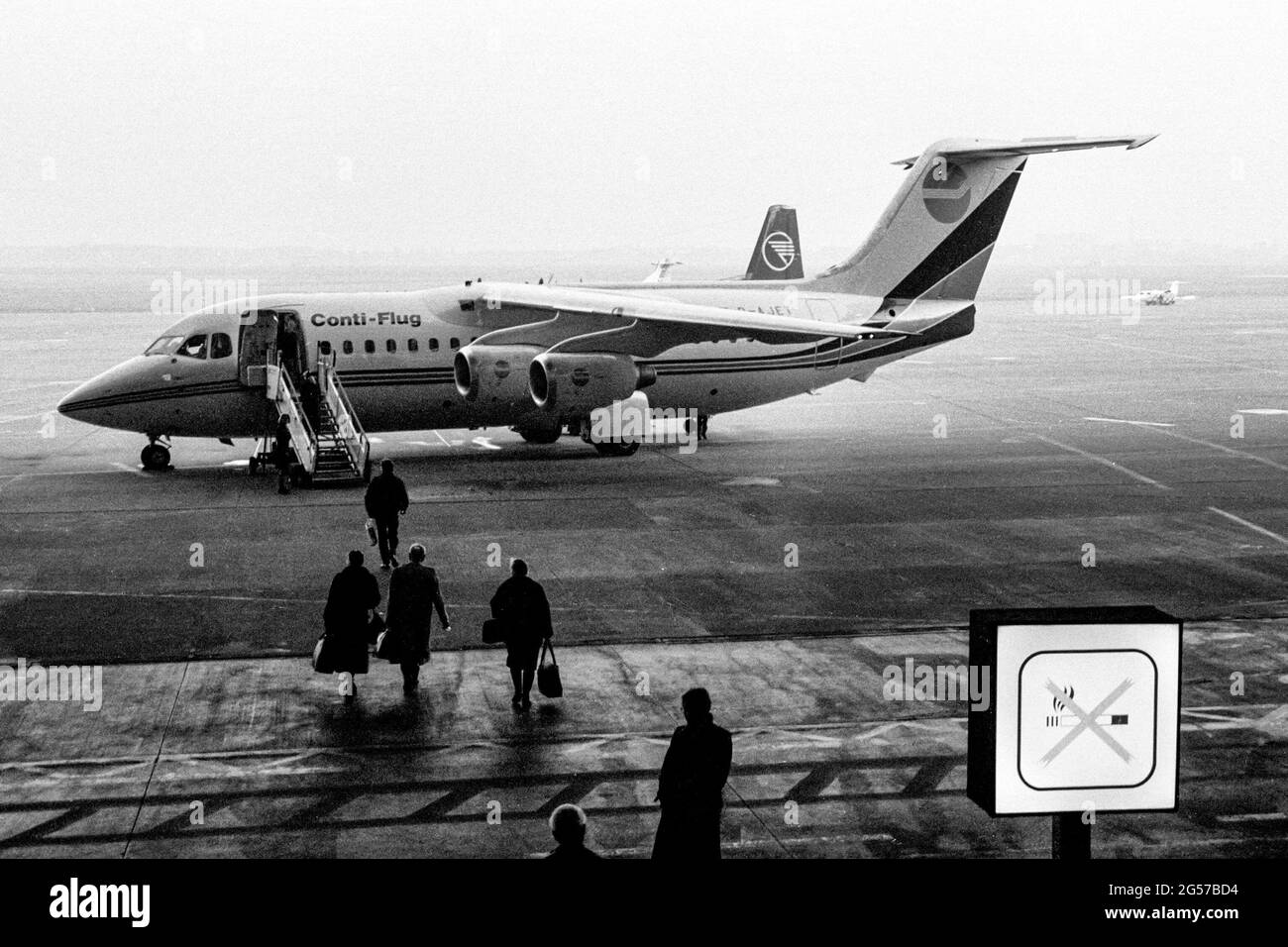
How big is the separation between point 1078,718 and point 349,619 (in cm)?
915

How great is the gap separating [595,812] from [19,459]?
25630mm

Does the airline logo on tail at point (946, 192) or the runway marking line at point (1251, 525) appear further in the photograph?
the airline logo on tail at point (946, 192)

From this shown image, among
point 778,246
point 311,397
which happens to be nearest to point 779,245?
point 778,246

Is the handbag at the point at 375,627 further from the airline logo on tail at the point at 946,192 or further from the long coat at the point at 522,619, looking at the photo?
the airline logo on tail at the point at 946,192

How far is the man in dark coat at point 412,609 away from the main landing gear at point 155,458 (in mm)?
18051

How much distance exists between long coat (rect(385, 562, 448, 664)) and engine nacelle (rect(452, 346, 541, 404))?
621 inches

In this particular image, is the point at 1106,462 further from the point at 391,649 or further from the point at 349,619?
the point at 349,619

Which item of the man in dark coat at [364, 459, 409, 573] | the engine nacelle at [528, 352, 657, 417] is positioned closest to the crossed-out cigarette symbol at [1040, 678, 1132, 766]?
the man in dark coat at [364, 459, 409, 573]

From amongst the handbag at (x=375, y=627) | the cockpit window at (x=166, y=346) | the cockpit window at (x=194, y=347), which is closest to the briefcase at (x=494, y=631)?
the handbag at (x=375, y=627)

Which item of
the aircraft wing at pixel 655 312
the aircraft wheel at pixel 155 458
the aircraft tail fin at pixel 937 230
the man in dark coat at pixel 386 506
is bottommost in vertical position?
the man in dark coat at pixel 386 506

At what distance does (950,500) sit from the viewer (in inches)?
1139

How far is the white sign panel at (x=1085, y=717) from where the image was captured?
368 inches

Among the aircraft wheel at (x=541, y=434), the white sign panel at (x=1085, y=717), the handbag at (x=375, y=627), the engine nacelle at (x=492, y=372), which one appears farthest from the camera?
the aircraft wheel at (x=541, y=434)

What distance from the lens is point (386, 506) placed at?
2303 cm
